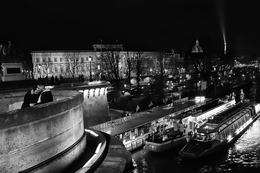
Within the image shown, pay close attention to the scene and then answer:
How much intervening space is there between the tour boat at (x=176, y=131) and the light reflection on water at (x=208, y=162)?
0.94 m

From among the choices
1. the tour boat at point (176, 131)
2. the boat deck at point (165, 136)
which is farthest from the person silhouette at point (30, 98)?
the boat deck at point (165, 136)

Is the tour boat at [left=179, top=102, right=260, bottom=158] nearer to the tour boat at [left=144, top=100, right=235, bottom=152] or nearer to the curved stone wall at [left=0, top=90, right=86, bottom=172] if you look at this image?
the tour boat at [left=144, top=100, right=235, bottom=152]

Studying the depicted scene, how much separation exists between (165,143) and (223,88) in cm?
4948

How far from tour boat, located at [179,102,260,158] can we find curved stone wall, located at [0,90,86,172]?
717 inches

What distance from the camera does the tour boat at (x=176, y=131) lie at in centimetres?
2416

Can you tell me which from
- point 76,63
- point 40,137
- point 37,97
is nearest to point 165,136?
point 37,97

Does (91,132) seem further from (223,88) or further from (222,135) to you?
(223,88)

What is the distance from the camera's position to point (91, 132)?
959 centimetres

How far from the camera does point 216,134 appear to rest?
24188 millimetres

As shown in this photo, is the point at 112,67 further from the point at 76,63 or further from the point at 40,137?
the point at 40,137

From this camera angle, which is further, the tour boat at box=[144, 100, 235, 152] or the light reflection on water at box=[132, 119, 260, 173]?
the tour boat at box=[144, 100, 235, 152]

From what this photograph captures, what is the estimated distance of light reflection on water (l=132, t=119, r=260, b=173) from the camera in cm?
2028

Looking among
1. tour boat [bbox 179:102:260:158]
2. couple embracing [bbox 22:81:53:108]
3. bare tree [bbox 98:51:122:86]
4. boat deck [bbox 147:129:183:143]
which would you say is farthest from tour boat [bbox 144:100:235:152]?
bare tree [bbox 98:51:122:86]

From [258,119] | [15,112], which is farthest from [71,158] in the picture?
[258,119]
